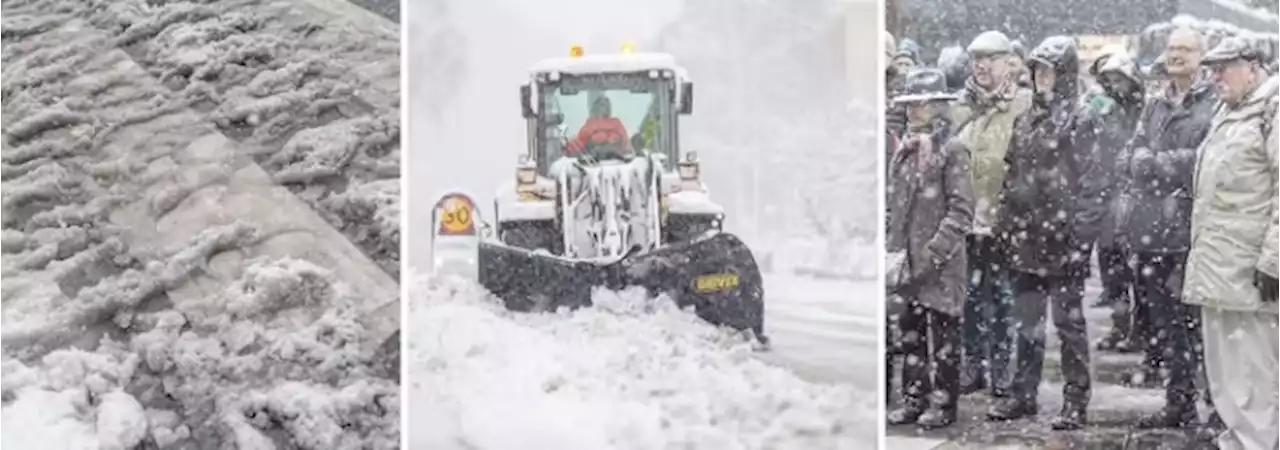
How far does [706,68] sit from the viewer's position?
9.41 feet

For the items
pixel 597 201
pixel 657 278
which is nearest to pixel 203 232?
pixel 597 201

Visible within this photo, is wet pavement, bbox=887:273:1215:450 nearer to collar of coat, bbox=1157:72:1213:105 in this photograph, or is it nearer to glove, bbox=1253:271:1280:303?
glove, bbox=1253:271:1280:303

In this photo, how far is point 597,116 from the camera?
115 inches

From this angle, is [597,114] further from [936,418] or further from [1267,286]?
[1267,286]

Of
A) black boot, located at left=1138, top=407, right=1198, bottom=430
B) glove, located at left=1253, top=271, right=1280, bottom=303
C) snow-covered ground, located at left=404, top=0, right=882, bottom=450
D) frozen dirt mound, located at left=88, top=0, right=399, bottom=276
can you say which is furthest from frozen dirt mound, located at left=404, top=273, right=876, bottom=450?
glove, located at left=1253, top=271, right=1280, bottom=303

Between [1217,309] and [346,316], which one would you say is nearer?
[1217,309]

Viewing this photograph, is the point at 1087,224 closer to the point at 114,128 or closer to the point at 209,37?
the point at 209,37

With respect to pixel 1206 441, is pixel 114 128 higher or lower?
higher

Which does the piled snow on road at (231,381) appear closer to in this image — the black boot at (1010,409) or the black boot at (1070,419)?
the black boot at (1010,409)

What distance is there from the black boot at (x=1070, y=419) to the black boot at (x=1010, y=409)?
0.05 metres

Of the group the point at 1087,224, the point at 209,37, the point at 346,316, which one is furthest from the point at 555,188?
the point at 1087,224

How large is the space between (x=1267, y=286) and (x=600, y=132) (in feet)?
4.94

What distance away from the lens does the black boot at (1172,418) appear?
2.71m

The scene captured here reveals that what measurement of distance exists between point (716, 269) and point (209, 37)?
137cm
